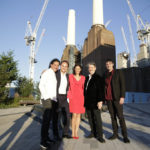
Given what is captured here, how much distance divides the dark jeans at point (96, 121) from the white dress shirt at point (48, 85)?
1016 millimetres

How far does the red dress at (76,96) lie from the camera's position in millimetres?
2984

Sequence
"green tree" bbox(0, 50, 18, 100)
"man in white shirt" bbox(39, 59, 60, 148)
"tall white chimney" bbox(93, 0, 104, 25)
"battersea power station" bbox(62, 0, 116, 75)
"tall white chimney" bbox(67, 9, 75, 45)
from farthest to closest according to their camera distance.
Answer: "tall white chimney" bbox(67, 9, 75, 45) → "tall white chimney" bbox(93, 0, 104, 25) → "battersea power station" bbox(62, 0, 116, 75) → "green tree" bbox(0, 50, 18, 100) → "man in white shirt" bbox(39, 59, 60, 148)

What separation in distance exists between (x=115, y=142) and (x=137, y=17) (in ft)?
273

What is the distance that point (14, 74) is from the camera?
15492mm

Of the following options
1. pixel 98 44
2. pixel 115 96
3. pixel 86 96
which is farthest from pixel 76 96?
pixel 98 44

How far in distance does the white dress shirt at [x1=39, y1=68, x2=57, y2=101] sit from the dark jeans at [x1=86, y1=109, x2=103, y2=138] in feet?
3.33

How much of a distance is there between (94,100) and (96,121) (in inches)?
19.2

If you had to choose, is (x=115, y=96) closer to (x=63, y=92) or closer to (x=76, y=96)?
(x=76, y=96)

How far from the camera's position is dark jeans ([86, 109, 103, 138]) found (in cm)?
281

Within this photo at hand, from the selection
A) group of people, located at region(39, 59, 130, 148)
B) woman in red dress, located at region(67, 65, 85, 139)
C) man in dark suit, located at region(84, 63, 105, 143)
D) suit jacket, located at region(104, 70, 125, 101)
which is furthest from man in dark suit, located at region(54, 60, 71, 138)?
suit jacket, located at region(104, 70, 125, 101)

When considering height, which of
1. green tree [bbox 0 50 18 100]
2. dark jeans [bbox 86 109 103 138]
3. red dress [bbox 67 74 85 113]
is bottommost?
dark jeans [bbox 86 109 103 138]

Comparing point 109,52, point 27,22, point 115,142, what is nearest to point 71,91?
point 115,142

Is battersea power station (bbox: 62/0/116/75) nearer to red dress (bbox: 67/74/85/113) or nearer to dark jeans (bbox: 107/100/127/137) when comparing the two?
red dress (bbox: 67/74/85/113)

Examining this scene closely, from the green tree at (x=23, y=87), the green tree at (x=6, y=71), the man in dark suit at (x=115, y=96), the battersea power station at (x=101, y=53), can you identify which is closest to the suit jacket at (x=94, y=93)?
the man in dark suit at (x=115, y=96)
